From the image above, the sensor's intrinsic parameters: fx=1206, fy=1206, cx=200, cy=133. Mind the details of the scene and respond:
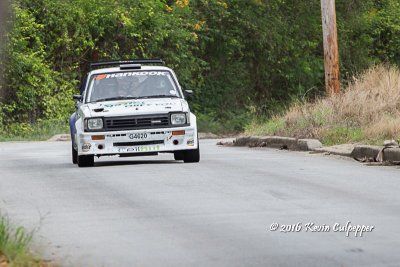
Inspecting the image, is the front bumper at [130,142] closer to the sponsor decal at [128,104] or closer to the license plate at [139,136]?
the license plate at [139,136]

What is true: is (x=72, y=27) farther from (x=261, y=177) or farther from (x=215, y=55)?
(x=261, y=177)

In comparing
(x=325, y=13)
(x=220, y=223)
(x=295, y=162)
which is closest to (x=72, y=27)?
(x=325, y=13)

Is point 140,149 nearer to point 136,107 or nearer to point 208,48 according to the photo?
point 136,107

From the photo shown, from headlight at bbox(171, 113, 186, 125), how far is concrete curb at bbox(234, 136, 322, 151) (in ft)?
13.0

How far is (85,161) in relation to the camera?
63.5 feet

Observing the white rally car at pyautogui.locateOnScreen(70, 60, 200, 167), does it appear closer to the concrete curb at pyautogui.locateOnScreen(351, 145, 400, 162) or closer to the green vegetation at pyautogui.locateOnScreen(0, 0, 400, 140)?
the concrete curb at pyautogui.locateOnScreen(351, 145, 400, 162)

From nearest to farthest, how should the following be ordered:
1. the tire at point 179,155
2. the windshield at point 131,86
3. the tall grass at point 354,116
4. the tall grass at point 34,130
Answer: the tire at point 179,155 → the windshield at point 131,86 → the tall grass at point 354,116 → the tall grass at point 34,130

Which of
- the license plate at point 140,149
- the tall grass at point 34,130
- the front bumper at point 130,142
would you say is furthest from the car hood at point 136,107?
the tall grass at point 34,130

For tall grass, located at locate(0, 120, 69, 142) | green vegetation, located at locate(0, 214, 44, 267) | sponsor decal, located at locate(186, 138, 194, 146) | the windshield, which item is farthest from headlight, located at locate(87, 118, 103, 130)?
tall grass, located at locate(0, 120, 69, 142)

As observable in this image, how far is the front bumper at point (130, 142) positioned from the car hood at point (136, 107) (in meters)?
0.32

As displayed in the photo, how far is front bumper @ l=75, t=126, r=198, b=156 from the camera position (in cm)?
1873

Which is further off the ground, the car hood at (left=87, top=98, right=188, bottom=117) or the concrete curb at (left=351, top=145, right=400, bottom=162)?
the car hood at (left=87, top=98, right=188, bottom=117)

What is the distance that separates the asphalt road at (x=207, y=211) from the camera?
9180 millimetres

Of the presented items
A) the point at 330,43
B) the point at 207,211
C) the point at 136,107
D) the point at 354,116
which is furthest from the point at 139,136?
the point at 330,43
